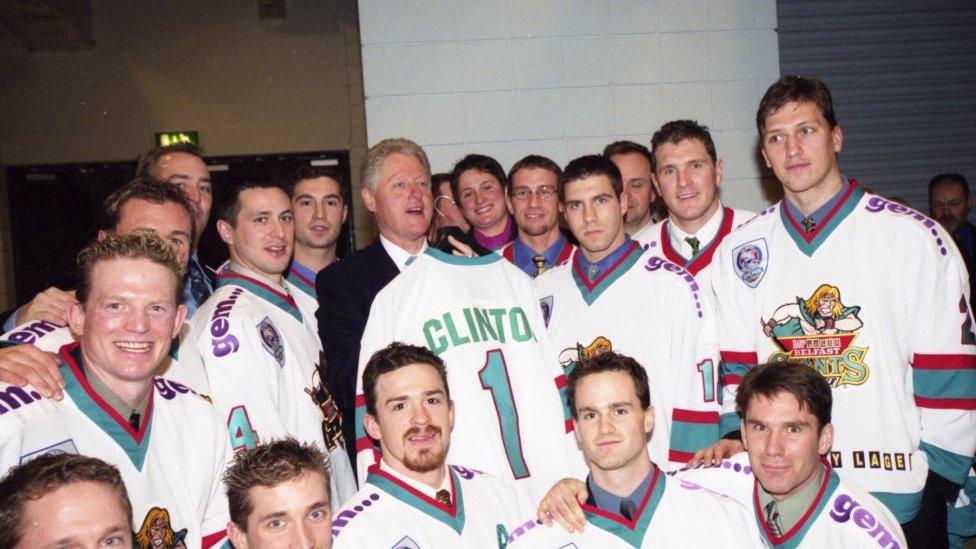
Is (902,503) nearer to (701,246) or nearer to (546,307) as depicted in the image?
(701,246)

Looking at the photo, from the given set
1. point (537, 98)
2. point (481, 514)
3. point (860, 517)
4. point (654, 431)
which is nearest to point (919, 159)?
point (537, 98)

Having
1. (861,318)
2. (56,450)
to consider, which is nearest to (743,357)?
(861,318)

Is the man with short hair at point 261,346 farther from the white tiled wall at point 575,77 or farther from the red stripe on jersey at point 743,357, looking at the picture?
the white tiled wall at point 575,77

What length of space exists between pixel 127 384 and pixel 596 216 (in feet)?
6.37

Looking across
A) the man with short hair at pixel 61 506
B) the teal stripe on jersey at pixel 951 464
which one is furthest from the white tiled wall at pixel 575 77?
the man with short hair at pixel 61 506

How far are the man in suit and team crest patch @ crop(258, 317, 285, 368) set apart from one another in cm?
19

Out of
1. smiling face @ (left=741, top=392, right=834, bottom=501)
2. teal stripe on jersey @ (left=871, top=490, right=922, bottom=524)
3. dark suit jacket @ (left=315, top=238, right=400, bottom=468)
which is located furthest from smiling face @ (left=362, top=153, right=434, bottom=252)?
teal stripe on jersey @ (left=871, top=490, right=922, bottom=524)

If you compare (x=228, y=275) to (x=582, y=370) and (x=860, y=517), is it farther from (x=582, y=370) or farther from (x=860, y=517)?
(x=860, y=517)

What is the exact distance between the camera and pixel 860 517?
2686 mm

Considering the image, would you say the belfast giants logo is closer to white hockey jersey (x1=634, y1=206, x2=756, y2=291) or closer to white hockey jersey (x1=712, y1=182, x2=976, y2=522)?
white hockey jersey (x1=712, y1=182, x2=976, y2=522)

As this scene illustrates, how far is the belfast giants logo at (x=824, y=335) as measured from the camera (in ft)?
9.84

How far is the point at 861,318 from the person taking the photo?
118 inches

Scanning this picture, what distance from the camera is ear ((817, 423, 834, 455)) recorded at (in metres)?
2.84

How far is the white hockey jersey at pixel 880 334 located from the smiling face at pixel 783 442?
0.24m
